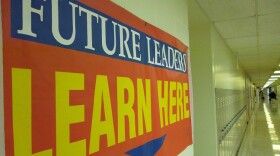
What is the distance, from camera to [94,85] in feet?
3.12

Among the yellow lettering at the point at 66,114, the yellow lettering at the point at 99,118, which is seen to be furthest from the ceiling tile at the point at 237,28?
the yellow lettering at the point at 66,114

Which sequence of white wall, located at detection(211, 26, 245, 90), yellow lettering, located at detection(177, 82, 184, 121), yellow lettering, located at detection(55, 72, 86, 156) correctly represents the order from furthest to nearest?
white wall, located at detection(211, 26, 245, 90) → yellow lettering, located at detection(177, 82, 184, 121) → yellow lettering, located at detection(55, 72, 86, 156)

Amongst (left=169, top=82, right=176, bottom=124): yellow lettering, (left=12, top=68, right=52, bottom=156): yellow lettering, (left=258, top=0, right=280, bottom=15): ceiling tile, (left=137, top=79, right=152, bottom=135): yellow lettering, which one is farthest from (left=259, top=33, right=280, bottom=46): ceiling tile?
(left=12, top=68, right=52, bottom=156): yellow lettering

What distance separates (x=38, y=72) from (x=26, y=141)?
18 cm

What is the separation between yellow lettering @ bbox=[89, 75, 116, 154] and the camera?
94 cm

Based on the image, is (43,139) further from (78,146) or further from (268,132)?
(268,132)

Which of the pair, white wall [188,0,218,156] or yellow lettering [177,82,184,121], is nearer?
yellow lettering [177,82,184,121]

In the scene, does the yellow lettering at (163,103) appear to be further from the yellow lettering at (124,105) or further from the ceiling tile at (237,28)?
the ceiling tile at (237,28)

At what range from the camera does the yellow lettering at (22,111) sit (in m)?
0.66

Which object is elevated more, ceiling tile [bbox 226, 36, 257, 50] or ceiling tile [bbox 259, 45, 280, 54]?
ceiling tile [bbox 226, 36, 257, 50]

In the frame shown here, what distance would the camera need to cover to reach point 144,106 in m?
1.32

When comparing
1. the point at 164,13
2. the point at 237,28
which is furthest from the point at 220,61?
the point at 164,13

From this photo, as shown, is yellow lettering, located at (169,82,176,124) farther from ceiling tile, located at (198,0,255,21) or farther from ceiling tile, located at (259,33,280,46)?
ceiling tile, located at (259,33,280,46)

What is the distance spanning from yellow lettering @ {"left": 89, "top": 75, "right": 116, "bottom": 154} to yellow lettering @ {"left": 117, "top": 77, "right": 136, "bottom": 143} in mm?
64
